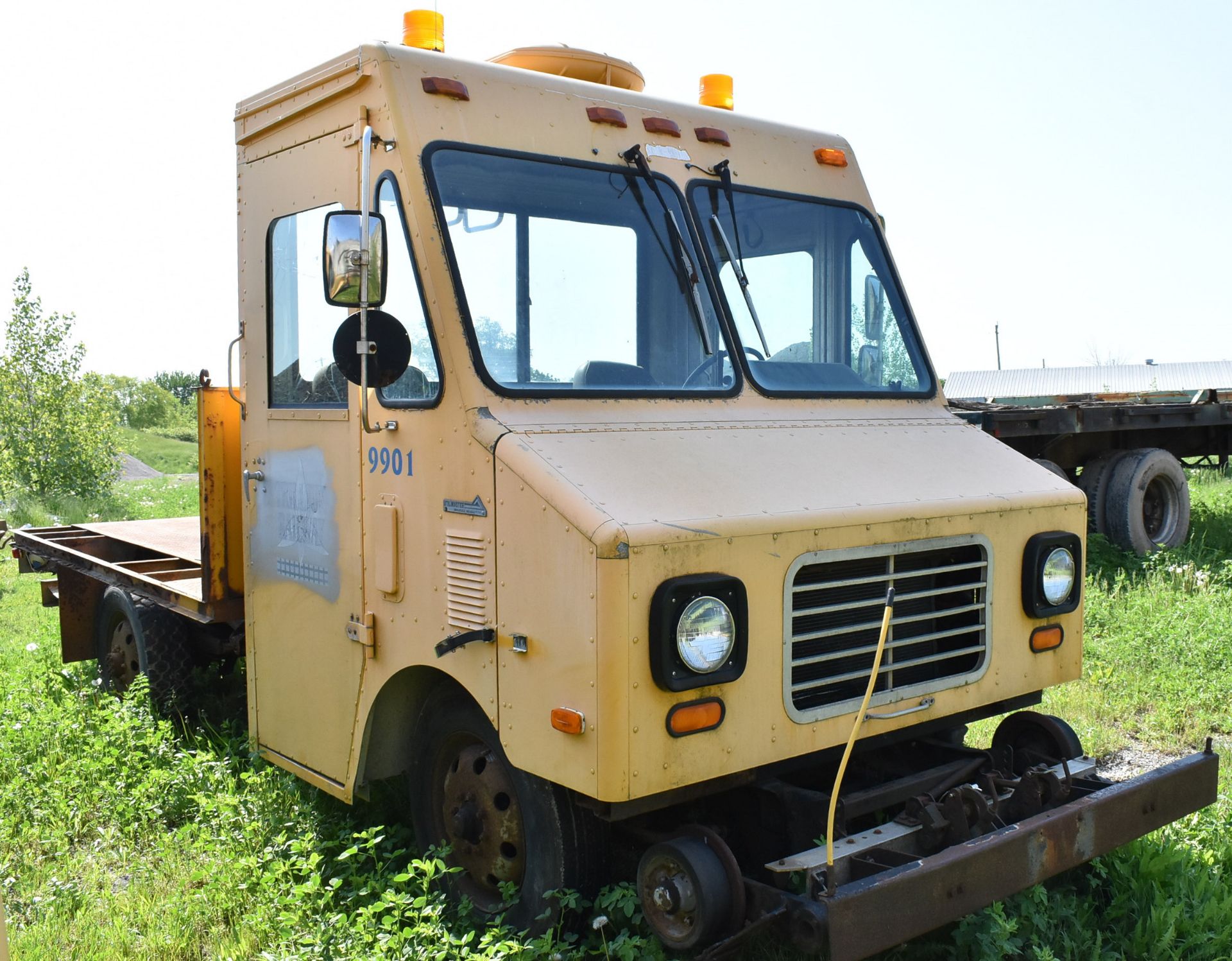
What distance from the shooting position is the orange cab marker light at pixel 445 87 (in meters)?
3.83

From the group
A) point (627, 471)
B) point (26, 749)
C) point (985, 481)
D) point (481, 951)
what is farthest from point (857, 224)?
point (26, 749)

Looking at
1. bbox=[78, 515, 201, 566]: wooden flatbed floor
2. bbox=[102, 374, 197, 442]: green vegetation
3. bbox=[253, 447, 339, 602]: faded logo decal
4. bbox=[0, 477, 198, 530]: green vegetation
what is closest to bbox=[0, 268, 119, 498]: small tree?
bbox=[0, 477, 198, 530]: green vegetation

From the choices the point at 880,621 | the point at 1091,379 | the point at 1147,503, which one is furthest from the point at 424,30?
the point at 1091,379

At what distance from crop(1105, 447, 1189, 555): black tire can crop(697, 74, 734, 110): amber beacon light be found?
7945 millimetres

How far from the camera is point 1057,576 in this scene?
4020 millimetres

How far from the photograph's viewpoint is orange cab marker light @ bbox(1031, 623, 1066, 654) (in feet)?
13.2

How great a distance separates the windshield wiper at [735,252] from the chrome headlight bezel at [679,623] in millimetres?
1331

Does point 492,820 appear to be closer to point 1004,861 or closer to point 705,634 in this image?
point 705,634

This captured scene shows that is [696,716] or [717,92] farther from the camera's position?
[717,92]

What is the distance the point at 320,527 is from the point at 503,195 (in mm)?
1378

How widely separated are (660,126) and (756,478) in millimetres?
1491

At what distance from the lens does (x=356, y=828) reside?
15.5 feet

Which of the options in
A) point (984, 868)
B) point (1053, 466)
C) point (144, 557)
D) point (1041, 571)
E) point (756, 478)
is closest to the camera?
point (984, 868)

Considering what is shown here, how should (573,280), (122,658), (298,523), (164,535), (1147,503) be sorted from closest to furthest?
(573,280)
(298,523)
(122,658)
(164,535)
(1147,503)
